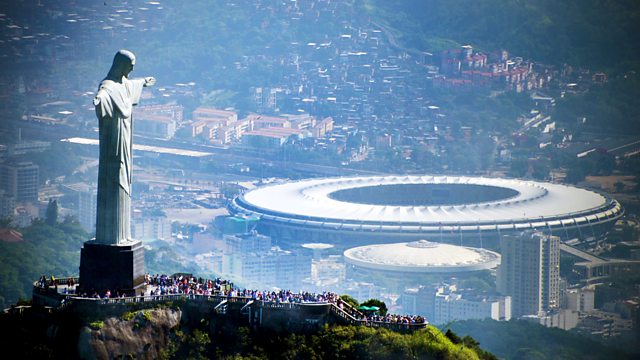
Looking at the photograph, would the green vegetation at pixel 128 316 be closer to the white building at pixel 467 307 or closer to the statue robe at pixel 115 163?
the statue robe at pixel 115 163

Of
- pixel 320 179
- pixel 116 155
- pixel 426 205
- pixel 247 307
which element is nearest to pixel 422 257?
pixel 426 205

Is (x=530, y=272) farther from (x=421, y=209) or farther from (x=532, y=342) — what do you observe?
(x=532, y=342)

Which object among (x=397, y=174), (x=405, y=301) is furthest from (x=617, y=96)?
(x=405, y=301)

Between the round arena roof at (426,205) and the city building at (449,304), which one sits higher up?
the round arena roof at (426,205)

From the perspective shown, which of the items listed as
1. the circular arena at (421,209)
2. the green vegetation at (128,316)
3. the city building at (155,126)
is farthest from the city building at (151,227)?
the green vegetation at (128,316)

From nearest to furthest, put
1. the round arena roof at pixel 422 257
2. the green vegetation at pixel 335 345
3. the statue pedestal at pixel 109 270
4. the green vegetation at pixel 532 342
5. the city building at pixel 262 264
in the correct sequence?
the green vegetation at pixel 335 345 → the statue pedestal at pixel 109 270 → the green vegetation at pixel 532 342 → the round arena roof at pixel 422 257 → the city building at pixel 262 264

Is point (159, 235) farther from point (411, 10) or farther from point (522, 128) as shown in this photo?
point (411, 10)

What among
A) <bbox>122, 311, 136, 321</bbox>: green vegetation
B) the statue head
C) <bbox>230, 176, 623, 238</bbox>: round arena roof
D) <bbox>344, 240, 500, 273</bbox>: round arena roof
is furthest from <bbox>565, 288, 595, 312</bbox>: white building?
<bbox>122, 311, 136, 321</bbox>: green vegetation
